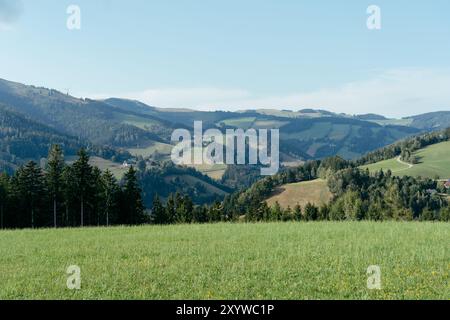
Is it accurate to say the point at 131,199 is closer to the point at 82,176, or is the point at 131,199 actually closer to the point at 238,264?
the point at 82,176

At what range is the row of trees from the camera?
67750 mm

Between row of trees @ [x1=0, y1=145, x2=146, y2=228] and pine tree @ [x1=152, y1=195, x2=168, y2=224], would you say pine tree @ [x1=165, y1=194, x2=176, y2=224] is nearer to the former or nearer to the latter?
pine tree @ [x1=152, y1=195, x2=168, y2=224]

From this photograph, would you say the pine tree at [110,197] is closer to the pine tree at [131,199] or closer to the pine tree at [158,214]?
the pine tree at [131,199]

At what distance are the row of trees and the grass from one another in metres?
38.4

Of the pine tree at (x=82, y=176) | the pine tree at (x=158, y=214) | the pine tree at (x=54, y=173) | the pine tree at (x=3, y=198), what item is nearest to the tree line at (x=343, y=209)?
the pine tree at (x=158, y=214)

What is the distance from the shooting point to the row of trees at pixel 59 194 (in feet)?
222

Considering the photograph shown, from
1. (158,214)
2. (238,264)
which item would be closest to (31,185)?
(158,214)

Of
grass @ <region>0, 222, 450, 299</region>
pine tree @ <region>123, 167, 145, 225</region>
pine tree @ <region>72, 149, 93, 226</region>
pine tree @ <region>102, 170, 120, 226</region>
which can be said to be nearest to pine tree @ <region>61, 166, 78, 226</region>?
pine tree @ <region>72, 149, 93, 226</region>

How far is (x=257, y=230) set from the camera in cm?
3195

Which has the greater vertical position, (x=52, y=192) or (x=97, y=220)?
(x=52, y=192)

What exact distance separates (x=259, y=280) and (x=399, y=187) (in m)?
185

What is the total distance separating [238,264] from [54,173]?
2165 inches

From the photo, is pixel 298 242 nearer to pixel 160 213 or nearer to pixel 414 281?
pixel 414 281
